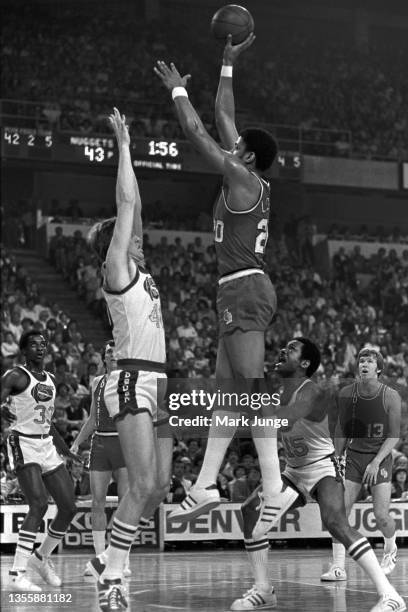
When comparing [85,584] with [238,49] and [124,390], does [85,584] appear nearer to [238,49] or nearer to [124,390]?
[124,390]

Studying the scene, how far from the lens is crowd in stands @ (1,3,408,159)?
3055 cm

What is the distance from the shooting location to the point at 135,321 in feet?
27.5

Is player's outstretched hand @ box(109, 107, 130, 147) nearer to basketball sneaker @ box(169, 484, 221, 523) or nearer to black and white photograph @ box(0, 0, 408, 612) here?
black and white photograph @ box(0, 0, 408, 612)

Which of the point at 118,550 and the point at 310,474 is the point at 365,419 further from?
the point at 118,550

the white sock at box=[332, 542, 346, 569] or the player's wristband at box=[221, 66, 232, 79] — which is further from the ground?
the player's wristband at box=[221, 66, 232, 79]

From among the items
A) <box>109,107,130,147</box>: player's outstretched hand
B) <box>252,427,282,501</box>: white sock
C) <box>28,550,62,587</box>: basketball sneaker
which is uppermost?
<box>109,107,130,147</box>: player's outstretched hand

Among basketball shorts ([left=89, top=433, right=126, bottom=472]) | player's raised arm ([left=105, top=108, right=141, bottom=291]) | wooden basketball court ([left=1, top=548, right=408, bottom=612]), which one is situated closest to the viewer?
player's raised arm ([left=105, top=108, right=141, bottom=291])

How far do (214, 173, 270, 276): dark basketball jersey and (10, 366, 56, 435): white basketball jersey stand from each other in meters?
3.64

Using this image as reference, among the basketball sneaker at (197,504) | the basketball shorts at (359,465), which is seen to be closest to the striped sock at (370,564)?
the basketball sneaker at (197,504)

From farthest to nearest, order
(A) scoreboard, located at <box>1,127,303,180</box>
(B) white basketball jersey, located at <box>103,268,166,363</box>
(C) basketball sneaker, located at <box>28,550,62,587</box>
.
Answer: (A) scoreboard, located at <box>1,127,303,180</box> < (C) basketball sneaker, located at <box>28,550,62,587</box> < (B) white basketball jersey, located at <box>103,268,166,363</box>

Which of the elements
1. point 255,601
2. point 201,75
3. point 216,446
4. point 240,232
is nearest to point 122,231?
point 240,232

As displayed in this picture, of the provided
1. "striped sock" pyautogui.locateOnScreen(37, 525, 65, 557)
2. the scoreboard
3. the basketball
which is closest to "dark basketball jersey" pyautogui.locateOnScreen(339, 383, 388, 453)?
"striped sock" pyautogui.locateOnScreen(37, 525, 65, 557)

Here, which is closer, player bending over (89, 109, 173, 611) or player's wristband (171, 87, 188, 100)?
player bending over (89, 109, 173, 611)

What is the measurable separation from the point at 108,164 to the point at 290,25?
11.3 metres
